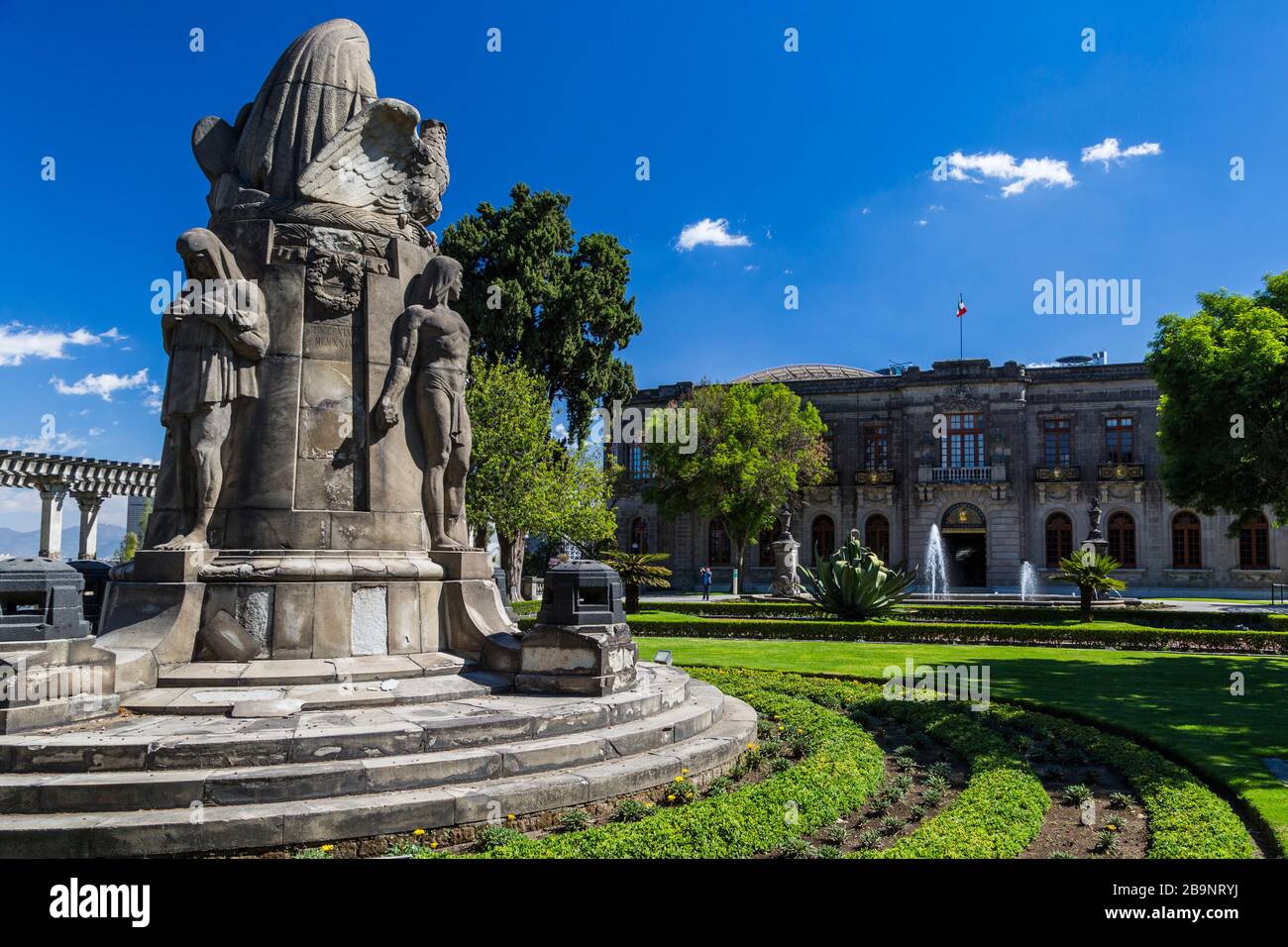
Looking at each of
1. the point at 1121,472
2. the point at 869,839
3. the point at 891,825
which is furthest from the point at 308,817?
the point at 1121,472

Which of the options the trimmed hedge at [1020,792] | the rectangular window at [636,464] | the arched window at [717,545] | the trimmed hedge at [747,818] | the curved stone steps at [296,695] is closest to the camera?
the trimmed hedge at [747,818]

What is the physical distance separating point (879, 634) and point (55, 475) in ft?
91.6

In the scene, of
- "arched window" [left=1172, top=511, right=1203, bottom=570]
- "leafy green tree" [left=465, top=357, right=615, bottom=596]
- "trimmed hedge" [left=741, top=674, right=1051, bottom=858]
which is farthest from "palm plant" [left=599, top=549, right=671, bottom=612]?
"arched window" [left=1172, top=511, right=1203, bottom=570]

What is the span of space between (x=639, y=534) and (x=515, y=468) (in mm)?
20264

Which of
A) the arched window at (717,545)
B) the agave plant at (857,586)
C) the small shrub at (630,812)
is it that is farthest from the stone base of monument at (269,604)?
the arched window at (717,545)

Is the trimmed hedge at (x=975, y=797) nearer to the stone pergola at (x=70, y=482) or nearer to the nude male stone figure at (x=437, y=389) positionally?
the nude male stone figure at (x=437, y=389)

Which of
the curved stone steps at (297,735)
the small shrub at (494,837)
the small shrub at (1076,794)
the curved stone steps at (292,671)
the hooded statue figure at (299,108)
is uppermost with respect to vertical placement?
the hooded statue figure at (299,108)

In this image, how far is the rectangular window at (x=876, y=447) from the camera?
4091cm

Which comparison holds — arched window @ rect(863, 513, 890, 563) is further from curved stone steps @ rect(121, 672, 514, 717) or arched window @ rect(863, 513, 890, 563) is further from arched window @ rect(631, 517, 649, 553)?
curved stone steps @ rect(121, 672, 514, 717)

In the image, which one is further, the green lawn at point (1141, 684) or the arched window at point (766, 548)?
the arched window at point (766, 548)

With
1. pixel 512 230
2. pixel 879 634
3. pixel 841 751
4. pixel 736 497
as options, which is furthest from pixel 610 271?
pixel 841 751

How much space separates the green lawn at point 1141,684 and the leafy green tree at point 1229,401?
4.74 m
